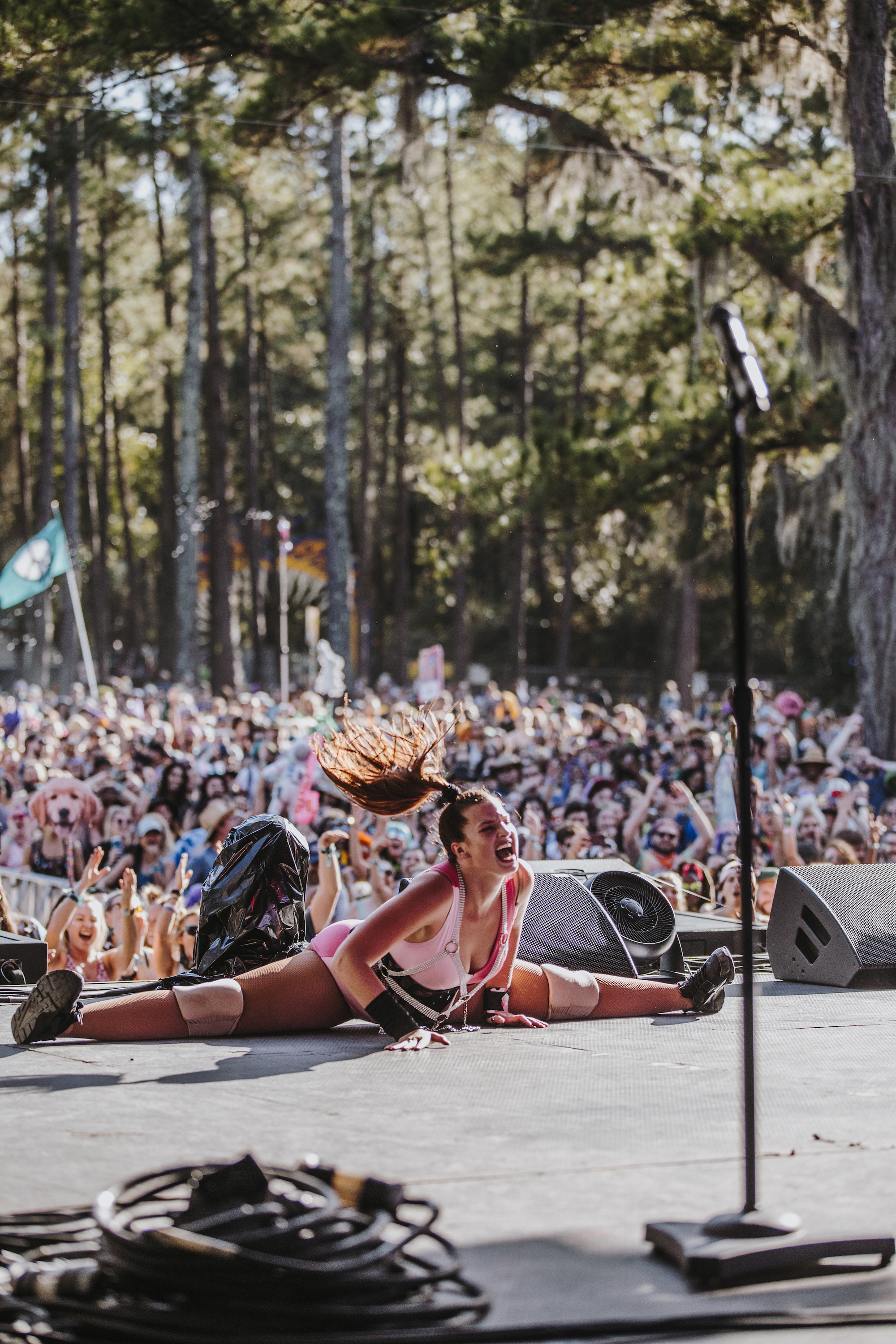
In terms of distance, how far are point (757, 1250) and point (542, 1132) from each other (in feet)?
3.29

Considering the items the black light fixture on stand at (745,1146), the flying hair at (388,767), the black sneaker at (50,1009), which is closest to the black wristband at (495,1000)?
the flying hair at (388,767)

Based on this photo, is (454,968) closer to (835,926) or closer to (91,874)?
(835,926)

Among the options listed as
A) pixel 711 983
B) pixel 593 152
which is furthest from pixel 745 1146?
pixel 593 152

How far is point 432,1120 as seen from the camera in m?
3.79

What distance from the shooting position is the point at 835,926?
629 centimetres

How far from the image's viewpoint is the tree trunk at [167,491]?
3928cm

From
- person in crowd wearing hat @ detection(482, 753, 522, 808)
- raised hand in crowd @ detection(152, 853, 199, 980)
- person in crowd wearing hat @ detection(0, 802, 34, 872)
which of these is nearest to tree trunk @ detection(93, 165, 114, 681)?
person in crowd wearing hat @ detection(482, 753, 522, 808)

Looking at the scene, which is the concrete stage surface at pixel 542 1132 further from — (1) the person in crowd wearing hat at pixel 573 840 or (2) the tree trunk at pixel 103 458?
(2) the tree trunk at pixel 103 458

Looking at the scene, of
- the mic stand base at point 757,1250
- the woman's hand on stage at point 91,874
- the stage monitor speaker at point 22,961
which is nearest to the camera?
the mic stand base at point 757,1250

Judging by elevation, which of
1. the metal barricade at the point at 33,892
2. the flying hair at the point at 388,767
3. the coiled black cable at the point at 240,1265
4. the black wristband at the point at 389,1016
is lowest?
the metal barricade at the point at 33,892

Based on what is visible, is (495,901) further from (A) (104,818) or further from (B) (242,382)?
(B) (242,382)

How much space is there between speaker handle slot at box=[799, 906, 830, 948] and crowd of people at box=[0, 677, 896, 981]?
43 cm

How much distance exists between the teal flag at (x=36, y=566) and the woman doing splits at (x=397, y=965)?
1839cm

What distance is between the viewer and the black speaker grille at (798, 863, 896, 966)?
20.6 feet
